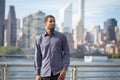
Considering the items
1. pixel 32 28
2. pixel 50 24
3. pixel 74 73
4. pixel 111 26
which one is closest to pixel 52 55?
pixel 50 24

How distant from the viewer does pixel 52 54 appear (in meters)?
3.32

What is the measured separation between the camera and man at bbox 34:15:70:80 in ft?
10.8

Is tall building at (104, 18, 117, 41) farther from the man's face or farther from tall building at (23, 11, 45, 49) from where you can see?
the man's face

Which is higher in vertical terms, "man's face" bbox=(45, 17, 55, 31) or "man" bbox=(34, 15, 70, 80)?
"man's face" bbox=(45, 17, 55, 31)

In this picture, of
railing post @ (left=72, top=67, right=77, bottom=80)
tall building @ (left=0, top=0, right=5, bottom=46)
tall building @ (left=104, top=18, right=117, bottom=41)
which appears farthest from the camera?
tall building @ (left=104, top=18, right=117, bottom=41)

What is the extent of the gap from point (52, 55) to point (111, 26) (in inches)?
4143

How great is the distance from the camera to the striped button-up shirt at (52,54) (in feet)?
10.9

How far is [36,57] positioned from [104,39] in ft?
329

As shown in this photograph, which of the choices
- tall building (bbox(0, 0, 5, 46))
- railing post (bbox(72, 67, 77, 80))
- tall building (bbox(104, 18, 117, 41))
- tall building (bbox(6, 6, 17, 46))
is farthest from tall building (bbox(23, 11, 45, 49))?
railing post (bbox(72, 67, 77, 80))

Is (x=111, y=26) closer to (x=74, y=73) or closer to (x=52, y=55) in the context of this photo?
(x=74, y=73)

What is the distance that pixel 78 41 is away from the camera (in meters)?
103

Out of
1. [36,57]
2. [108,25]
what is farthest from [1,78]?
[108,25]

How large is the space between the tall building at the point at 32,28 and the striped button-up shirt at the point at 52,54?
306 ft

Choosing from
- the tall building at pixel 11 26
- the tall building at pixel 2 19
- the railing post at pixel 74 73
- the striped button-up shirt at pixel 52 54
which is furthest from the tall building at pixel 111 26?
the striped button-up shirt at pixel 52 54
